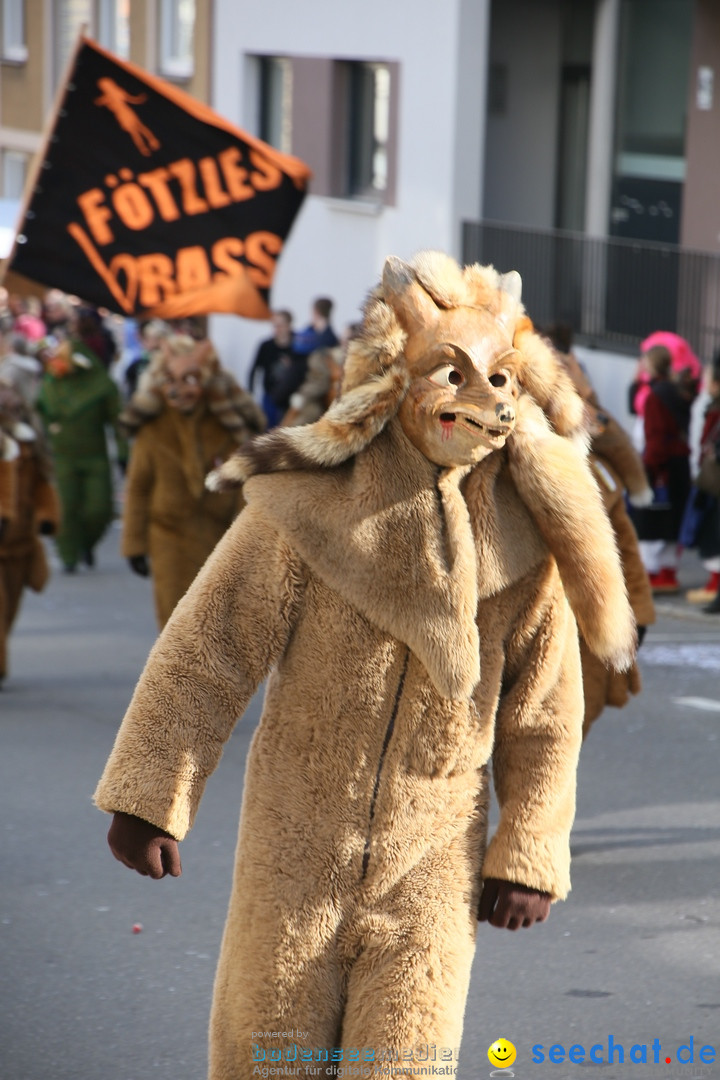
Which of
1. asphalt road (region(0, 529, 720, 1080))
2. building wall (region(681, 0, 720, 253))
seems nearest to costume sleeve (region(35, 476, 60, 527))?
asphalt road (region(0, 529, 720, 1080))

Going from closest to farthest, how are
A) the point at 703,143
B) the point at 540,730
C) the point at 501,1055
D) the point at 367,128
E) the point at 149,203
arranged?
the point at 540,730 → the point at 501,1055 → the point at 149,203 → the point at 703,143 → the point at 367,128

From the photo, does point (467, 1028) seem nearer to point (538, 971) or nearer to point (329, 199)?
point (538, 971)

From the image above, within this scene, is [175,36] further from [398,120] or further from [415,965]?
[415,965]

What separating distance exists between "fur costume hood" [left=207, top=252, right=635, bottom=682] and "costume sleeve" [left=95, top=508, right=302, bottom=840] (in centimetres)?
9

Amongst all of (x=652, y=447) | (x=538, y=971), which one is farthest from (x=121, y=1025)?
(x=652, y=447)

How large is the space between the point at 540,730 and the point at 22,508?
6.92 m

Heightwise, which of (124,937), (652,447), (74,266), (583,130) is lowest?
(124,937)

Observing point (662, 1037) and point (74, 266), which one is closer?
point (662, 1037)

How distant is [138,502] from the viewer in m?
8.88

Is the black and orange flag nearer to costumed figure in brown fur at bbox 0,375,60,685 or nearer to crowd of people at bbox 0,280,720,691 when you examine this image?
crowd of people at bbox 0,280,720,691

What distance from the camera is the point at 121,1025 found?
15.8ft

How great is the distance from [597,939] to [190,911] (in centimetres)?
141

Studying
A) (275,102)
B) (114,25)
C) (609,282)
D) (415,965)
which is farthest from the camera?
(114,25)

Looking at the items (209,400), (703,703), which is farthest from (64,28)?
(703,703)
